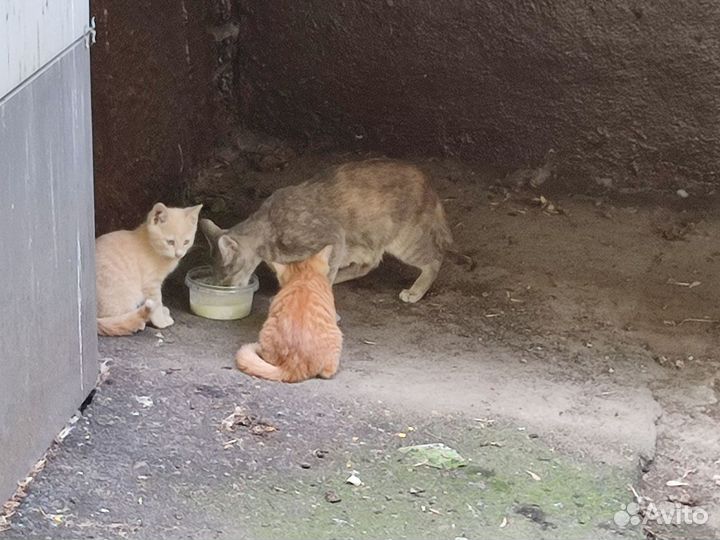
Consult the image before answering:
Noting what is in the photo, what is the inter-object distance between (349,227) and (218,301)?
832 mm

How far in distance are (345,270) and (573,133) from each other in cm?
212

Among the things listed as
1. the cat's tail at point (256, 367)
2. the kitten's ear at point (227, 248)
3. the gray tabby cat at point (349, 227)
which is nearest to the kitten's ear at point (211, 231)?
the gray tabby cat at point (349, 227)

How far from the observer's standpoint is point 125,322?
4.86 meters

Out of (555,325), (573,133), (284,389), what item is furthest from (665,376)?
(573,133)

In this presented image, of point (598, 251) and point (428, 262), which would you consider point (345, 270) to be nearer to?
point (428, 262)

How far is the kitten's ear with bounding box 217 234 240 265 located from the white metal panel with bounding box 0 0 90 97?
1.81 m

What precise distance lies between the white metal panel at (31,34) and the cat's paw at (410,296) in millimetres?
2594

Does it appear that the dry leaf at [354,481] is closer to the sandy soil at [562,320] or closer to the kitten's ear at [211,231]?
the sandy soil at [562,320]

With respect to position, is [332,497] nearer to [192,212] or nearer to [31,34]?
[31,34]

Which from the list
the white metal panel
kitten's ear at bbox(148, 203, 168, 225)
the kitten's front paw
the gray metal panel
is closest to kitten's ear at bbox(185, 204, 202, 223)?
kitten's ear at bbox(148, 203, 168, 225)

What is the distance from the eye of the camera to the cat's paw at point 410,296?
5781mm

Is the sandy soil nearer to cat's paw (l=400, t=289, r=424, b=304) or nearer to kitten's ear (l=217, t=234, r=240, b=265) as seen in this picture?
cat's paw (l=400, t=289, r=424, b=304)

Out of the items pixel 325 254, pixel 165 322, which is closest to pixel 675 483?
pixel 325 254

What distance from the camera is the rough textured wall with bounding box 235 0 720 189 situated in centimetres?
678
